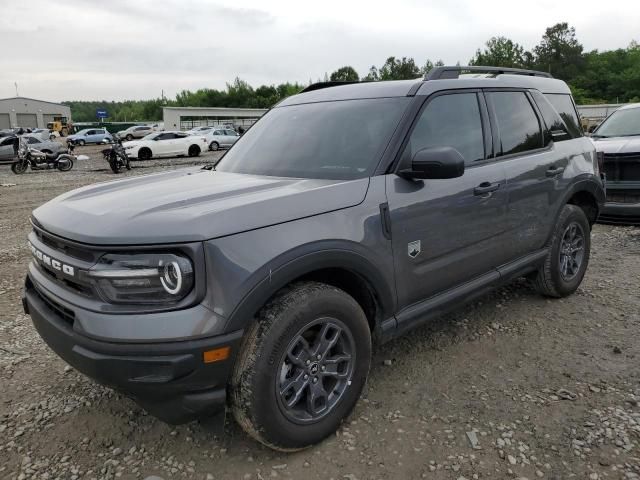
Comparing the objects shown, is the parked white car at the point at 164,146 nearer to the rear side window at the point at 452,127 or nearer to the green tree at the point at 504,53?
the rear side window at the point at 452,127

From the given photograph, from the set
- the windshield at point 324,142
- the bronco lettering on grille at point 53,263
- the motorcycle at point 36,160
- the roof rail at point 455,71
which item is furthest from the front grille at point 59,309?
the motorcycle at point 36,160

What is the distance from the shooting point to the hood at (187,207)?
2.10 m

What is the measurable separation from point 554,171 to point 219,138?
99.4 feet

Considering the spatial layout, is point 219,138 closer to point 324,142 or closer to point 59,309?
point 324,142

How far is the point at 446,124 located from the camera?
10.7ft

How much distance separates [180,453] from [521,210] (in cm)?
278

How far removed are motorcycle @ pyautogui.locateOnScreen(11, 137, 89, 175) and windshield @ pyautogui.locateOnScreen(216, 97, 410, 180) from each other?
1894 cm

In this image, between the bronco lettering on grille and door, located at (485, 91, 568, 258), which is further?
door, located at (485, 91, 568, 258)

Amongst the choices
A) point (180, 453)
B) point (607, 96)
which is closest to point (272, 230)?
point (180, 453)

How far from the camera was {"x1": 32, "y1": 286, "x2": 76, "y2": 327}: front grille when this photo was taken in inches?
87.9

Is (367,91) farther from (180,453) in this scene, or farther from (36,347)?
(36,347)

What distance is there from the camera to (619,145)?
6.99m

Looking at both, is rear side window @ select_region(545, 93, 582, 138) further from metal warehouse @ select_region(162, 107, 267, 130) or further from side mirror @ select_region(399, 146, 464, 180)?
metal warehouse @ select_region(162, 107, 267, 130)

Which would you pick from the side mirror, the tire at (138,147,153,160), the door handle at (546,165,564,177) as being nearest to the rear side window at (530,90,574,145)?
the door handle at (546,165,564,177)
